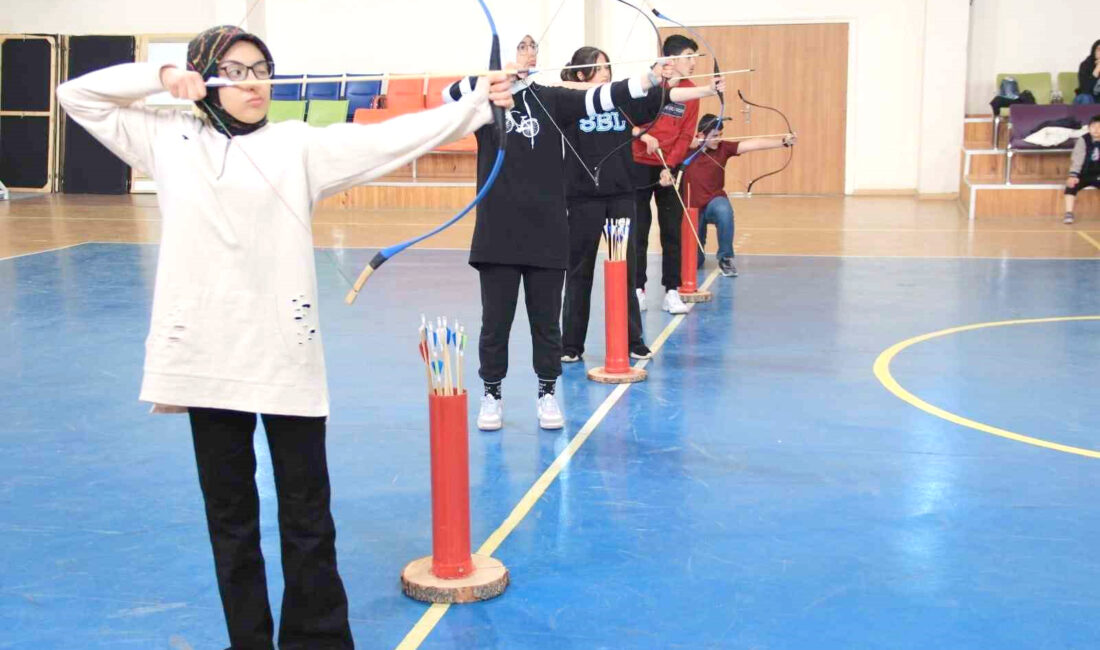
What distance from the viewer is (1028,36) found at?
13.2 meters

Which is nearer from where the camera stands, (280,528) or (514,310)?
(280,528)

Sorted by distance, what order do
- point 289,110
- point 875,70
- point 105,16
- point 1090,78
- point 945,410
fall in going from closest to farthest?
point 945,410, point 1090,78, point 875,70, point 289,110, point 105,16

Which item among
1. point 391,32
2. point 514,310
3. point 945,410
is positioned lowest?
point 945,410

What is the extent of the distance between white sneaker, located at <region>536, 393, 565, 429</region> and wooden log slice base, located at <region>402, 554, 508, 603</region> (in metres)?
1.40

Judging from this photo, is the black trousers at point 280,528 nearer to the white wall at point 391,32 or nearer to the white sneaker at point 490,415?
the white sneaker at point 490,415

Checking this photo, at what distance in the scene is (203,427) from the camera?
2355 millimetres

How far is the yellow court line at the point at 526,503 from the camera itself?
2.72 meters

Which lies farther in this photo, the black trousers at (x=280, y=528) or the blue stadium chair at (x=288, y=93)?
the blue stadium chair at (x=288, y=93)

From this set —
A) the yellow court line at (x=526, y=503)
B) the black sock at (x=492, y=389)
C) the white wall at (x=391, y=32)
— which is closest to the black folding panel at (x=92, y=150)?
the white wall at (x=391, y=32)

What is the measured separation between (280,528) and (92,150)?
46.2 feet

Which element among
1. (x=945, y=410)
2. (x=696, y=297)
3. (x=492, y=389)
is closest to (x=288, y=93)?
(x=696, y=297)

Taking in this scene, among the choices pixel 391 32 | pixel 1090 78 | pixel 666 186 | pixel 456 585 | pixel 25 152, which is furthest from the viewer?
pixel 25 152

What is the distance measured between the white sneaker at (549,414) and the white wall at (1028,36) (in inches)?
418

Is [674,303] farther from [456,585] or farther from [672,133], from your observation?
[456,585]
